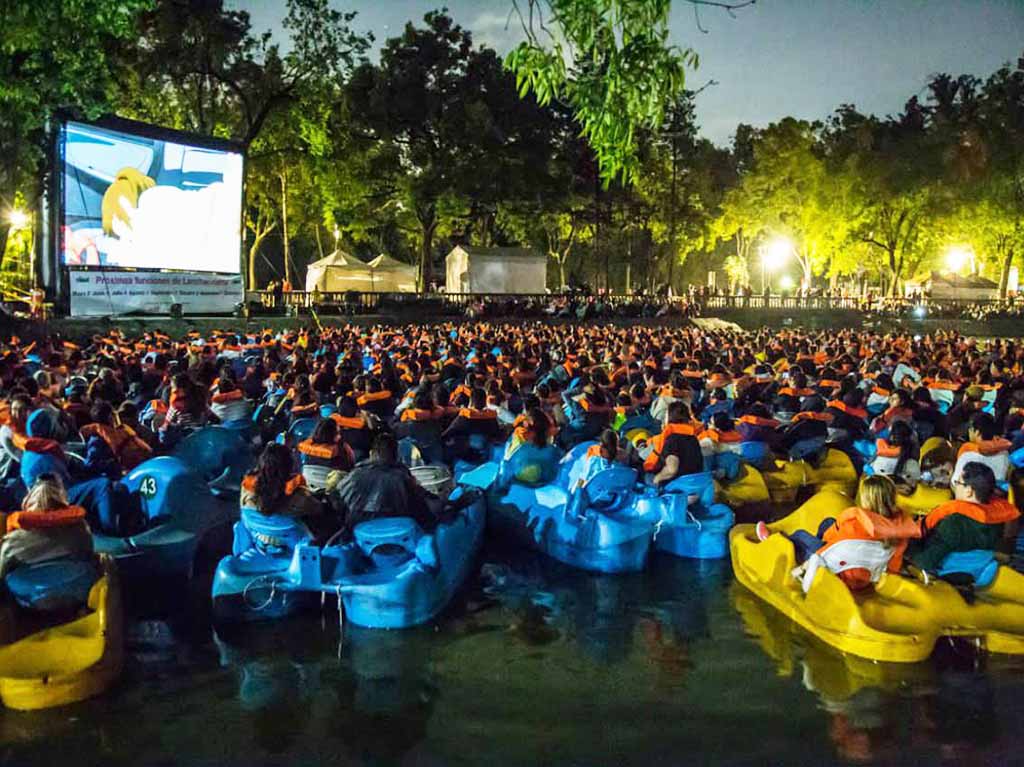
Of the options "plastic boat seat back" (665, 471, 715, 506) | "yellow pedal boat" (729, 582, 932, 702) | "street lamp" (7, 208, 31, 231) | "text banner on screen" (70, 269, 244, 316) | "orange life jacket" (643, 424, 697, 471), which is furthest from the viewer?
"street lamp" (7, 208, 31, 231)

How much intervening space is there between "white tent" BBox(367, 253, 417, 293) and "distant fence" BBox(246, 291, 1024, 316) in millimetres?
6618

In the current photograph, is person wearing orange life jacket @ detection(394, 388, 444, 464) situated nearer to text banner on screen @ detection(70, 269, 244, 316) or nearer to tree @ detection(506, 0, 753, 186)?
tree @ detection(506, 0, 753, 186)

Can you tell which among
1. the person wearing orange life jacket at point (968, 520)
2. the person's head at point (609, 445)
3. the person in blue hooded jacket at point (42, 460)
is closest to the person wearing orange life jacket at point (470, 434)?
the person's head at point (609, 445)

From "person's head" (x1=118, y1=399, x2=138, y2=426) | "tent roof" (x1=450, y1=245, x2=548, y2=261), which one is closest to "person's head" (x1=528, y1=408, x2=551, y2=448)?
"person's head" (x1=118, y1=399, x2=138, y2=426)

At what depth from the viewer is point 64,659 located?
219 inches

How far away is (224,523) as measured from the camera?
29.6 ft

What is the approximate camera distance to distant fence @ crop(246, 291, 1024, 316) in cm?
3266

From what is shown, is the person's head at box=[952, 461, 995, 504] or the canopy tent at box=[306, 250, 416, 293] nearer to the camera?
the person's head at box=[952, 461, 995, 504]

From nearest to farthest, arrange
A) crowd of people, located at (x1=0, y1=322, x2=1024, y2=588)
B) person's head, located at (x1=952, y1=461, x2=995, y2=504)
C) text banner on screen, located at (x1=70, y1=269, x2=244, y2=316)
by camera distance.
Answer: person's head, located at (x1=952, y1=461, x2=995, y2=504), crowd of people, located at (x1=0, y1=322, x2=1024, y2=588), text banner on screen, located at (x1=70, y1=269, x2=244, y2=316)

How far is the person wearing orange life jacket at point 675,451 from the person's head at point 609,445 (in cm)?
54

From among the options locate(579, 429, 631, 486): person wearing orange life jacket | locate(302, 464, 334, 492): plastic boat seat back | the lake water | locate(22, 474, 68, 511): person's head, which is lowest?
the lake water

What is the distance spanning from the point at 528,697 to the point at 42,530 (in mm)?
→ 3329

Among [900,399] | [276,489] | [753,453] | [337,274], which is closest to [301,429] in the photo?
[276,489]

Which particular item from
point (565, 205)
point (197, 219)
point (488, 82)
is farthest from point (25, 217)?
point (565, 205)
